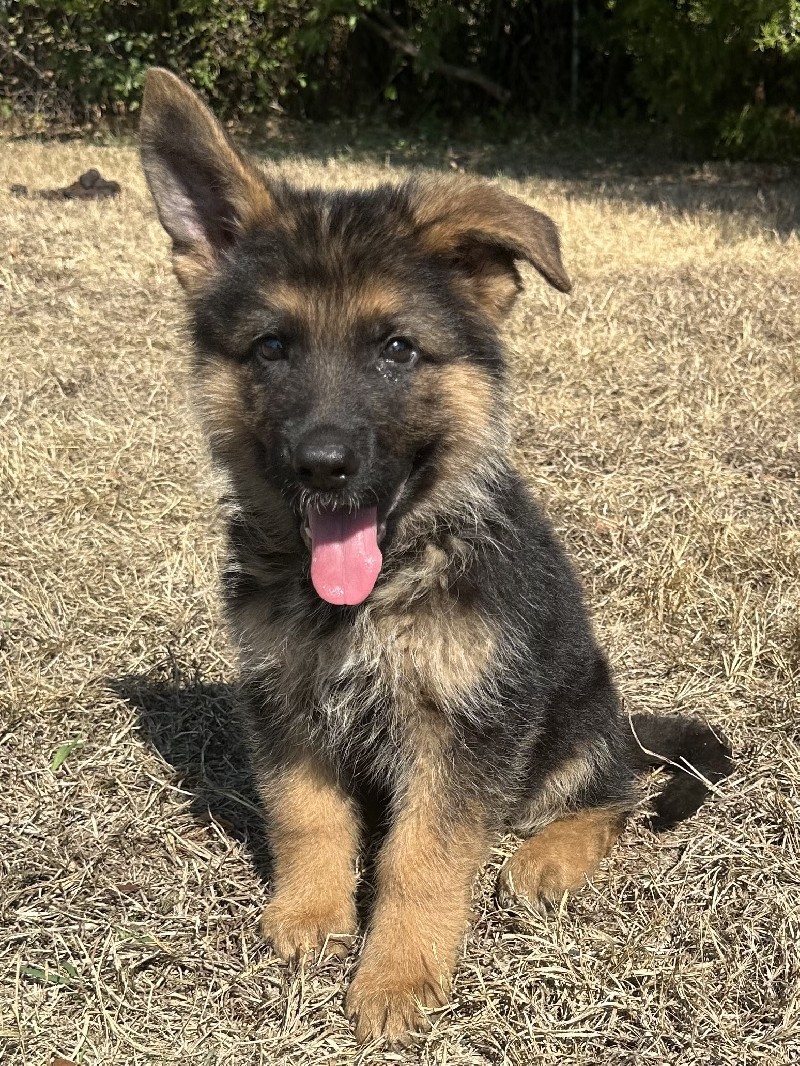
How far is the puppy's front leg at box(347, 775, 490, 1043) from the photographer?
2852 millimetres

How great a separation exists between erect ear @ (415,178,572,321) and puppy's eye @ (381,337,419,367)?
30 centimetres

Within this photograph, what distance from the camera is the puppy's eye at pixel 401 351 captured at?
297 centimetres

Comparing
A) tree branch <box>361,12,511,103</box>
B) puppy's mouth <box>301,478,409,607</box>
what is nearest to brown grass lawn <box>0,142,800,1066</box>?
puppy's mouth <box>301,478,409,607</box>

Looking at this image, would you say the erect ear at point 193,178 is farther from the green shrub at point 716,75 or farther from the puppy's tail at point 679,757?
the green shrub at point 716,75

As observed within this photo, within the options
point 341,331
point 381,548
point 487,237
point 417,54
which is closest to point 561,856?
point 381,548

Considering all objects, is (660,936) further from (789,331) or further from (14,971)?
(789,331)

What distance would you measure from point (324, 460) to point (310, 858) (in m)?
1.21

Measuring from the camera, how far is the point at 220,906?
3.29 m

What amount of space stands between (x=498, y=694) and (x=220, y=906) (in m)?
1.12

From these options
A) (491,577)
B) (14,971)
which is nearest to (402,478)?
(491,577)

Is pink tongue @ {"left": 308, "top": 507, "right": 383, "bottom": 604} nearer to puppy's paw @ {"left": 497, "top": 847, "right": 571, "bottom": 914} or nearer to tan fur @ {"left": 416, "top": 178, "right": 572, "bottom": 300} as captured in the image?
tan fur @ {"left": 416, "top": 178, "right": 572, "bottom": 300}

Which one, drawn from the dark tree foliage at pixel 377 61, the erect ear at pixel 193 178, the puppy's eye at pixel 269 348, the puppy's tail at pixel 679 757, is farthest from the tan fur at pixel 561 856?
the dark tree foliage at pixel 377 61

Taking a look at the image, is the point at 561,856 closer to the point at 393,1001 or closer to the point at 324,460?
the point at 393,1001

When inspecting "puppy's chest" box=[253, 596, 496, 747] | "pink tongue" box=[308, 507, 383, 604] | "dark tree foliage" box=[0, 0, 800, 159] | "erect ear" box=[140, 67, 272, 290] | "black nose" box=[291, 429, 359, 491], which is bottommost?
"dark tree foliage" box=[0, 0, 800, 159]
